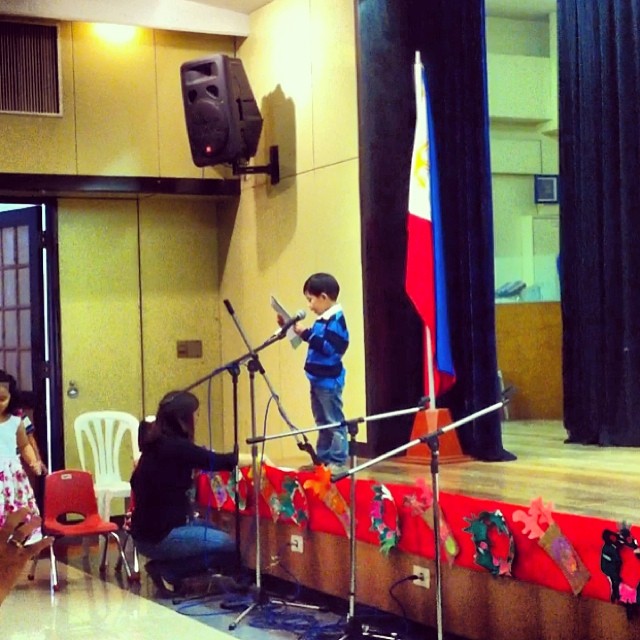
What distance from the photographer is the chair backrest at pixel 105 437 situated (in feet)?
22.2

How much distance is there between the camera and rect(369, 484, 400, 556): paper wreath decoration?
4.39 metres

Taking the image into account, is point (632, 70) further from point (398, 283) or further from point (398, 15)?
point (398, 283)

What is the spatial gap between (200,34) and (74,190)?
1297mm

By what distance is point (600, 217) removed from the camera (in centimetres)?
637

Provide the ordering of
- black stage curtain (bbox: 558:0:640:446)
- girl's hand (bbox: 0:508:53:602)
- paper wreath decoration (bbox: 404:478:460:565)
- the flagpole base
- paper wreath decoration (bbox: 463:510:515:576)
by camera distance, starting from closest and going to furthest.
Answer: girl's hand (bbox: 0:508:53:602)
paper wreath decoration (bbox: 463:510:515:576)
paper wreath decoration (bbox: 404:478:460:565)
the flagpole base
black stage curtain (bbox: 558:0:640:446)

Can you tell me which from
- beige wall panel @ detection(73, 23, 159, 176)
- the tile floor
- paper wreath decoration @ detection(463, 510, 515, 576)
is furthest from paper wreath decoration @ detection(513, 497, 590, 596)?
beige wall panel @ detection(73, 23, 159, 176)

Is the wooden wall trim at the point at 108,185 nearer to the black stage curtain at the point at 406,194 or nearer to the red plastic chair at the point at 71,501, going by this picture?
the black stage curtain at the point at 406,194

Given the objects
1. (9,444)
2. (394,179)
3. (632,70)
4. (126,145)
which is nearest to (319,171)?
(394,179)

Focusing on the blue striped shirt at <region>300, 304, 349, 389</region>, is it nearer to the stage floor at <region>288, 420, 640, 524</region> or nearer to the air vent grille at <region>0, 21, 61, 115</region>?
the stage floor at <region>288, 420, 640, 524</region>

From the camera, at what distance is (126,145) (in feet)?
23.1

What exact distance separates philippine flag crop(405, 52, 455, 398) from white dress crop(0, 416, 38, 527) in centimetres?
208

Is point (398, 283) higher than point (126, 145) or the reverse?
the reverse

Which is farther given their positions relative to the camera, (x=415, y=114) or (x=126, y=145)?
(x=126, y=145)

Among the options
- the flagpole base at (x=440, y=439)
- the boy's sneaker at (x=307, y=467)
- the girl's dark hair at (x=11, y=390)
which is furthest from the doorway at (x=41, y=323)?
the flagpole base at (x=440, y=439)
